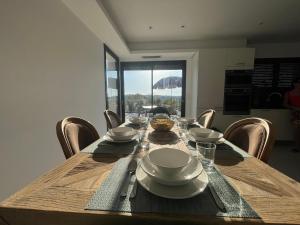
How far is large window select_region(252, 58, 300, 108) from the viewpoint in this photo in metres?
3.84

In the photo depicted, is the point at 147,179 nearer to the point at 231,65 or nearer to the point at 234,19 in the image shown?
the point at 234,19

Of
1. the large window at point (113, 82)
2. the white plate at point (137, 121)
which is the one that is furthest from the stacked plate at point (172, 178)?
the large window at point (113, 82)

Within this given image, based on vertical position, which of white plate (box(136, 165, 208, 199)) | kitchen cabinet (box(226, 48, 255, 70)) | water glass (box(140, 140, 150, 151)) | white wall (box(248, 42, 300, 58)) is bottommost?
water glass (box(140, 140, 150, 151))

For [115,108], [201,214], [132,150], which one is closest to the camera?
[201,214]

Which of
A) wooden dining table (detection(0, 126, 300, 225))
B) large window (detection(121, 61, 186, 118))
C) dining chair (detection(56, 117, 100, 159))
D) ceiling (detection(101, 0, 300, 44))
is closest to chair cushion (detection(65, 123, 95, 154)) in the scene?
dining chair (detection(56, 117, 100, 159))

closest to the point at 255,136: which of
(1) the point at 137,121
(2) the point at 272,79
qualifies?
(1) the point at 137,121

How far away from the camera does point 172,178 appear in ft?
1.85

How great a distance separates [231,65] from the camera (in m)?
3.56

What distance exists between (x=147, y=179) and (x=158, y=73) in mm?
4619

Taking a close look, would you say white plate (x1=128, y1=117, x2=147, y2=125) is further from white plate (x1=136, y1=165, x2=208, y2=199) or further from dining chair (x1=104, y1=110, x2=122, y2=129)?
white plate (x1=136, y1=165, x2=208, y2=199)

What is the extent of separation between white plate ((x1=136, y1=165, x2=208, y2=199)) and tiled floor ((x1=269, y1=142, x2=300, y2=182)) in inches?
99.8

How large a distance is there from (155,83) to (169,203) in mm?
4668

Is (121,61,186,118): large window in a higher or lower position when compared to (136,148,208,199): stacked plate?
higher

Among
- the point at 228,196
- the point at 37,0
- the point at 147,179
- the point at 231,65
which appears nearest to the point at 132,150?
the point at 147,179
